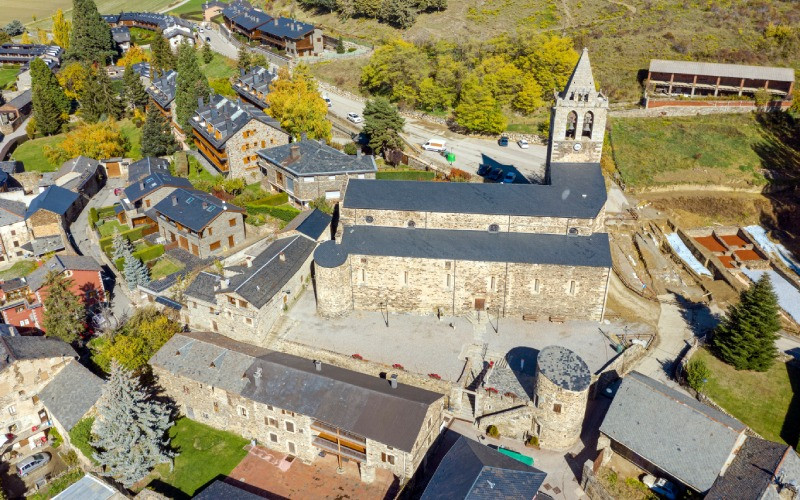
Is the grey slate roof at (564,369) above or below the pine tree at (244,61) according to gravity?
below

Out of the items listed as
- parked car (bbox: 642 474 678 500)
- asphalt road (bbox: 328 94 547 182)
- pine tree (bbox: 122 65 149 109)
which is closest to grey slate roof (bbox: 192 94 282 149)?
asphalt road (bbox: 328 94 547 182)

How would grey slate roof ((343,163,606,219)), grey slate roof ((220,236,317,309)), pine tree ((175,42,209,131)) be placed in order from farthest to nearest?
pine tree ((175,42,209,131)) < grey slate roof ((343,163,606,219)) < grey slate roof ((220,236,317,309))

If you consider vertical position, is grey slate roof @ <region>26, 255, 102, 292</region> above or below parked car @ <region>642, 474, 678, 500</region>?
above

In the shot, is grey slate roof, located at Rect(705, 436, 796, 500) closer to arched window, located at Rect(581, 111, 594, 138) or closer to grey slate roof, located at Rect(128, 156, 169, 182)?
arched window, located at Rect(581, 111, 594, 138)

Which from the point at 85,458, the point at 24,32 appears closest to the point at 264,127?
the point at 85,458

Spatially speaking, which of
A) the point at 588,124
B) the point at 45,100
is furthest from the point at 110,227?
the point at 588,124

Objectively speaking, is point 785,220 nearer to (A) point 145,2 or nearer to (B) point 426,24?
(B) point 426,24

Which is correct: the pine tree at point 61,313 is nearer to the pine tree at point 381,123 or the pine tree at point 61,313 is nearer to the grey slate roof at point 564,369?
the pine tree at point 381,123

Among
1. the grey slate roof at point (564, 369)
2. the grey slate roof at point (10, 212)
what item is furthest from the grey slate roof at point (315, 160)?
the grey slate roof at point (564, 369)
